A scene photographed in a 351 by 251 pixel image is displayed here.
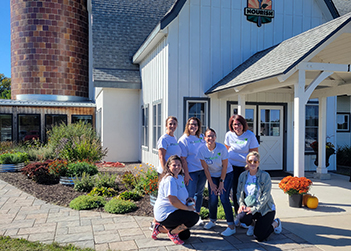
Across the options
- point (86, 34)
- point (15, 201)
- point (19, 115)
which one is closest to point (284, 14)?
point (15, 201)

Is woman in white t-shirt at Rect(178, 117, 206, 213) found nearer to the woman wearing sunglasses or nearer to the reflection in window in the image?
the woman wearing sunglasses

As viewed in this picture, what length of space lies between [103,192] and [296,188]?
13.5 feet

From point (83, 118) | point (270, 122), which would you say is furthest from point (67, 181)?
point (83, 118)

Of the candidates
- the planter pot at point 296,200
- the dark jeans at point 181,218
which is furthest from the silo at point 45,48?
the dark jeans at point 181,218

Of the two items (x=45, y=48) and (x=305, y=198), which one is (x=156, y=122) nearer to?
(x=305, y=198)

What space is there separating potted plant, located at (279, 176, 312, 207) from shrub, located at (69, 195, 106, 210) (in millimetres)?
3662

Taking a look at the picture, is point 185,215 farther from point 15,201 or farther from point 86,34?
point 86,34

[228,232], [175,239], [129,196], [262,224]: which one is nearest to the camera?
[175,239]

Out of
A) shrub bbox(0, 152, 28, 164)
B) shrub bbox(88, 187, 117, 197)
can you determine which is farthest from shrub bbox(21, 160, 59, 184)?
shrub bbox(0, 152, 28, 164)

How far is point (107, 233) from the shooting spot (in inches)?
192

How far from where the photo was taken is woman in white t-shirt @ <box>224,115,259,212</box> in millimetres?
5270

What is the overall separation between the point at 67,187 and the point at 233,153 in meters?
4.79

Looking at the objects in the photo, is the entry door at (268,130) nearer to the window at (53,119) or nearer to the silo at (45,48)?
the window at (53,119)

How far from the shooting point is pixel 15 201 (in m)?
6.86
